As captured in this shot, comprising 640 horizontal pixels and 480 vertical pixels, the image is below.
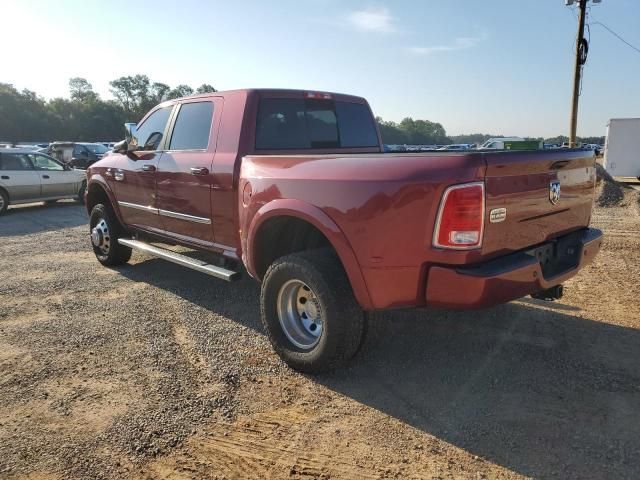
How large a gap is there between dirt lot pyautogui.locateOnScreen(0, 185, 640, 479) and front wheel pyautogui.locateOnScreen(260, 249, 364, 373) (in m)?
0.19

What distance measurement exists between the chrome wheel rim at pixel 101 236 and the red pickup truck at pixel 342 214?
5.00ft

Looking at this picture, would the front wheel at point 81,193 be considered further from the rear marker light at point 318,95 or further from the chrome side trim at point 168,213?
the rear marker light at point 318,95

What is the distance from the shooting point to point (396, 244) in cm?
281

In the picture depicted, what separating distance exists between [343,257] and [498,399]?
1.34 m

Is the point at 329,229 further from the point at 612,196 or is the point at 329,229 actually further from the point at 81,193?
the point at 81,193

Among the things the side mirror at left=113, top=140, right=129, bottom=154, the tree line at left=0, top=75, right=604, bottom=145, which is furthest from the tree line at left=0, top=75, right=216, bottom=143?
the side mirror at left=113, top=140, right=129, bottom=154

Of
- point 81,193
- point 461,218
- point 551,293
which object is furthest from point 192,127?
point 81,193

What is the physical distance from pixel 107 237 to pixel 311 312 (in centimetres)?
400

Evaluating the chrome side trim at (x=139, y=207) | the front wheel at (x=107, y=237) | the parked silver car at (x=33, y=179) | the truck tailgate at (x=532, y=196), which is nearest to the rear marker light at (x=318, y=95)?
the chrome side trim at (x=139, y=207)

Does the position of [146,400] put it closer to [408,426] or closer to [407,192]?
[408,426]

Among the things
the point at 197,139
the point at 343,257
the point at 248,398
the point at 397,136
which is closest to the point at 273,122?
the point at 197,139

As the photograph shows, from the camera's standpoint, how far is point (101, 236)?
6.49m

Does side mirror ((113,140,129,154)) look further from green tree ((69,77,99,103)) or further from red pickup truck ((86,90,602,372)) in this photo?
green tree ((69,77,99,103))

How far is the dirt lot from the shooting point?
252 centimetres
